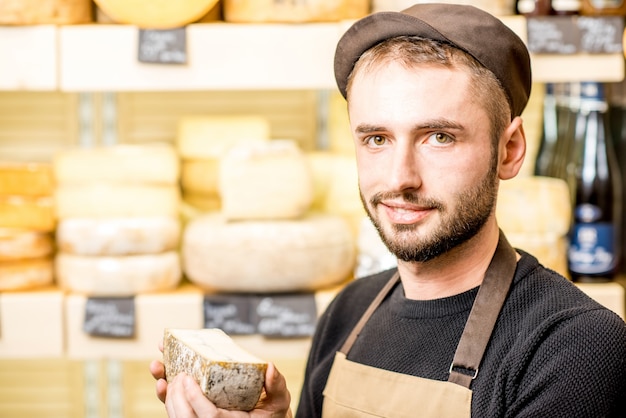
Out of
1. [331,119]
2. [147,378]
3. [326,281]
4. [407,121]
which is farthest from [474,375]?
[147,378]

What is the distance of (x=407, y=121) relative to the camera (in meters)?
1.07

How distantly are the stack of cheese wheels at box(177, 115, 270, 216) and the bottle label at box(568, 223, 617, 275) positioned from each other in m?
0.69

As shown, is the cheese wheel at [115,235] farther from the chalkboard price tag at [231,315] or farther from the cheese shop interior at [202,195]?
the chalkboard price tag at [231,315]

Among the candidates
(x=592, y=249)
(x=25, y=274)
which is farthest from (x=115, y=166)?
(x=592, y=249)

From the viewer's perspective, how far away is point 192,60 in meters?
1.60

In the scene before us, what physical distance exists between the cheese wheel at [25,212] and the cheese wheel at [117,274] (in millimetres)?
91

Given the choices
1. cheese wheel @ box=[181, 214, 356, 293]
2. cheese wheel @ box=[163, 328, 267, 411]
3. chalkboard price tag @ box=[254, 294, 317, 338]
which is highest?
cheese wheel @ box=[163, 328, 267, 411]

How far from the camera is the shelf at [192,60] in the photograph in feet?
5.24

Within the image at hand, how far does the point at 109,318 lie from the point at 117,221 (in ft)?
0.63

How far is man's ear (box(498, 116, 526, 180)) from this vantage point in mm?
1135

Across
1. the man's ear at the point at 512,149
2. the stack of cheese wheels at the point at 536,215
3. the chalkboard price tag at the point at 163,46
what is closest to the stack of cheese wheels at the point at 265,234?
the chalkboard price tag at the point at 163,46

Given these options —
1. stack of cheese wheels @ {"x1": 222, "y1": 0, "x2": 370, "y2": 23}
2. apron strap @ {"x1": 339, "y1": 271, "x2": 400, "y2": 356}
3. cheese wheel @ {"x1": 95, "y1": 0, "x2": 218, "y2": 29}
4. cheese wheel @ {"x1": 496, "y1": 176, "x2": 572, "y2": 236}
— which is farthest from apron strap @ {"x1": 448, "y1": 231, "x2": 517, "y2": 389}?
cheese wheel @ {"x1": 95, "y1": 0, "x2": 218, "y2": 29}

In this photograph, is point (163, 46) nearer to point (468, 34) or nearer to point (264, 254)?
point (264, 254)

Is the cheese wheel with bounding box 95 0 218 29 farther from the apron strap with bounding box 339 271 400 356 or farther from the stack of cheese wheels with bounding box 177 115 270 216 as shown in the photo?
the apron strap with bounding box 339 271 400 356
